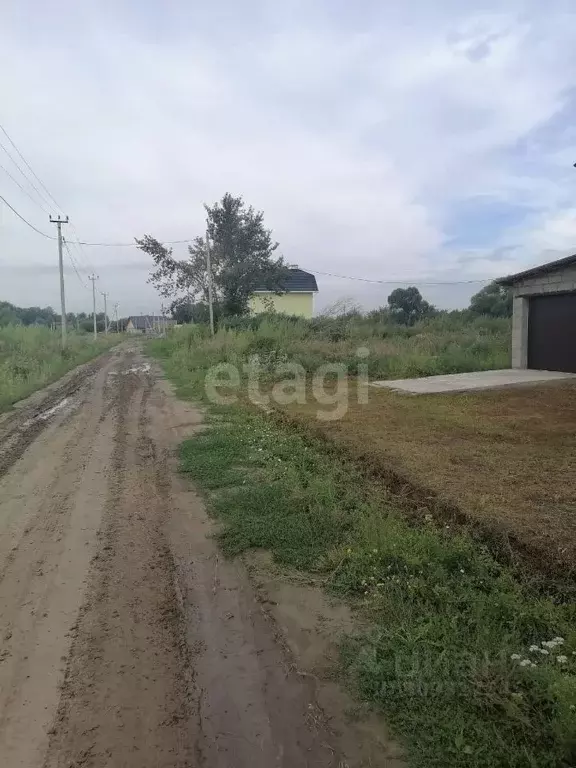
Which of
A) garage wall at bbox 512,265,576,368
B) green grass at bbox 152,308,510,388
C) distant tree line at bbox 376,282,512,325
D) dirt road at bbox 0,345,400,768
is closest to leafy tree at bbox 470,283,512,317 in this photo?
distant tree line at bbox 376,282,512,325

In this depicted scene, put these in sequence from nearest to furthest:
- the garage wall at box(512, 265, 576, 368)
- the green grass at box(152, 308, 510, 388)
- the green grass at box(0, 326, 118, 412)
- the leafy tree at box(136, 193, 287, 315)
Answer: the green grass at box(0, 326, 118, 412), the garage wall at box(512, 265, 576, 368), the green grass at box(152, 308, 510, 388), the leafy tree at box(136, 193, 287, 315)

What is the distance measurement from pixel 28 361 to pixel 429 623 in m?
18.0

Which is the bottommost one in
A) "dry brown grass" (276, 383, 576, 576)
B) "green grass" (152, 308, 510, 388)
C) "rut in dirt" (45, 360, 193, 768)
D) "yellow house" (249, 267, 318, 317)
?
"rut in dirt" (45, 360, 193, 768)

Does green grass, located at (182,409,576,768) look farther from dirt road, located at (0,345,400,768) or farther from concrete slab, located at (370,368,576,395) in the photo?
concrete slab, located at (370,368,576,395)

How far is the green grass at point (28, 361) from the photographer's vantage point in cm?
1312

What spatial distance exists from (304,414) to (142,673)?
6.61 meters

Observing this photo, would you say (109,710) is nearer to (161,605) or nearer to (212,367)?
(161,605)

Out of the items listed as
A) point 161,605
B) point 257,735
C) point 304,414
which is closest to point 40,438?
point 304,414

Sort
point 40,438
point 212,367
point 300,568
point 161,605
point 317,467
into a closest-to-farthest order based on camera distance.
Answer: point 161,605 < point 300,568 < point 317,467 < point 40,438 < point 212,367

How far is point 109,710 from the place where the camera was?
2375 millimetres

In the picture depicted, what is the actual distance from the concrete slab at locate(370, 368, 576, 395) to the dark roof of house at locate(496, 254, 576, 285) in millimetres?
2460

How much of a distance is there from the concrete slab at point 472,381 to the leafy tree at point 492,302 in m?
20.5

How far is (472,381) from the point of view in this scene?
1262cm

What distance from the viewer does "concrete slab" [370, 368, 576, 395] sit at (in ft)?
37.8
